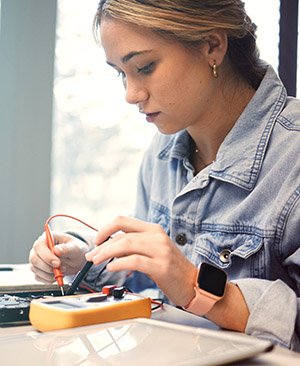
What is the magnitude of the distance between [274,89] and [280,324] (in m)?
0.54

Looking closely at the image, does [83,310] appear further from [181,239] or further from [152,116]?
[152,116]

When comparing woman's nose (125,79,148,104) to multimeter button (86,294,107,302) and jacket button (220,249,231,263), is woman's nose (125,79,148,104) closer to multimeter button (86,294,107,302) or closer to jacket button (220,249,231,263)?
jacket button (220,249,231,263)

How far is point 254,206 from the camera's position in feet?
2.87

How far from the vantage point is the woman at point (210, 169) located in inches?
26.8

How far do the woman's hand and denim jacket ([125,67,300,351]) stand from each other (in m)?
0.10

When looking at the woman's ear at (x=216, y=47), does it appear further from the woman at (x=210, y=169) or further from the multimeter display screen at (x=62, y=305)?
the multimeter display screen at (x=62, y=305)

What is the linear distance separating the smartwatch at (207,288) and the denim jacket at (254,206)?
0.18 feet

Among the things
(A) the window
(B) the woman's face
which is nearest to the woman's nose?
(B) the woman's face

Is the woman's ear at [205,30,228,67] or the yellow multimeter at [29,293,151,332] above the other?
the woman's ear at [205,30,228,67]

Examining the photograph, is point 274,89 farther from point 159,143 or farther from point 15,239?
point 15,239

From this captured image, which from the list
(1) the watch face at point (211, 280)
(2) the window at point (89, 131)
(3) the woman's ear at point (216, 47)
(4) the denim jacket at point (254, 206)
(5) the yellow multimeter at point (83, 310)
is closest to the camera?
(5) the yellow multimeter at point (83, 310)

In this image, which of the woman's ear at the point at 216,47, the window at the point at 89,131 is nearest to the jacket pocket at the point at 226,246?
the woman's ear at the point at 216,47

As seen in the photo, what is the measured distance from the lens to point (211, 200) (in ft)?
3.16

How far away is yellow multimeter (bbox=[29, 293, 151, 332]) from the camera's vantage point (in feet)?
1.89
